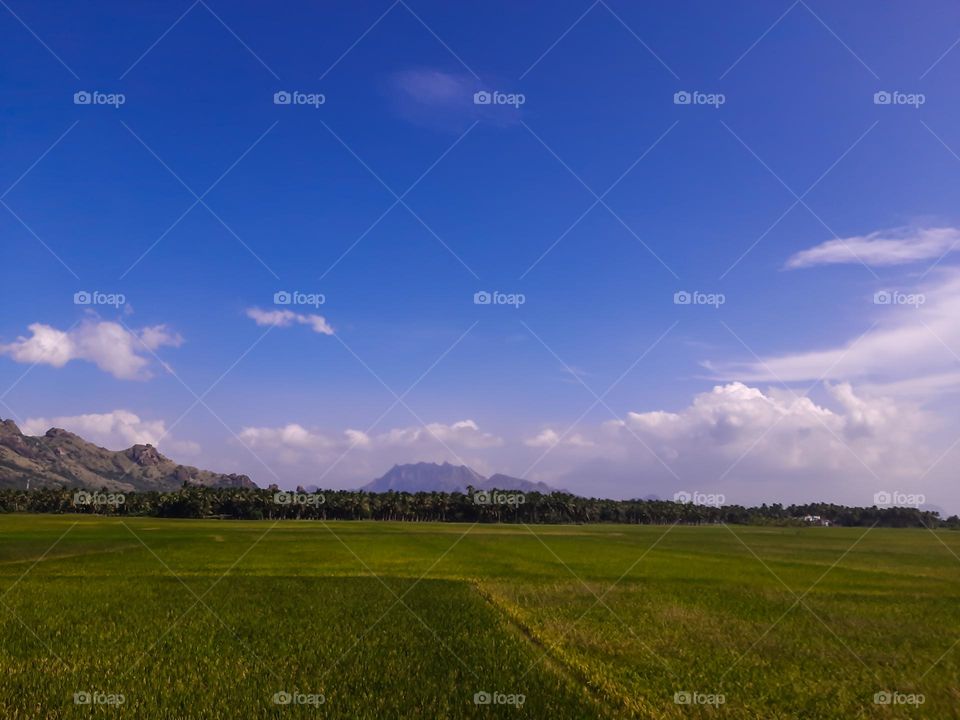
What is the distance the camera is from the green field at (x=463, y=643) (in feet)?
45.5

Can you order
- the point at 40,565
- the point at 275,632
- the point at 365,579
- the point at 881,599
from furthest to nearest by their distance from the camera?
the point at 40,565
the point at 365,579
the point at 881,599
the point at 275,632

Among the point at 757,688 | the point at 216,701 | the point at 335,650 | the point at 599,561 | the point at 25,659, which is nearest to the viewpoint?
the point at 216,701

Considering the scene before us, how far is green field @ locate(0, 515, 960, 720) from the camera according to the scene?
13875 mm

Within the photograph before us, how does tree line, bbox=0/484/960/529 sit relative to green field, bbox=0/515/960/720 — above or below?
below

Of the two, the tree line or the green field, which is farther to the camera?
the tree line

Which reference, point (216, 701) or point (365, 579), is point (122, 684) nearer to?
point (216, 701)

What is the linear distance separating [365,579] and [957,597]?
97.8 feet

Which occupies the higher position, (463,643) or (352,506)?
(463,643)

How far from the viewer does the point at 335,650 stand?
701 inches

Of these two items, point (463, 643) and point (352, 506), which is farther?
point (352, 506)

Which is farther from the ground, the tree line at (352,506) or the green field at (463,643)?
the green field at (463,643)

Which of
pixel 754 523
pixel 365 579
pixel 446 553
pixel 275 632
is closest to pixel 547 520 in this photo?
pixel 754 523

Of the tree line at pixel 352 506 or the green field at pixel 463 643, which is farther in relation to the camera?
the tree line at pixel 352 506

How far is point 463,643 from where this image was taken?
18.9 m
